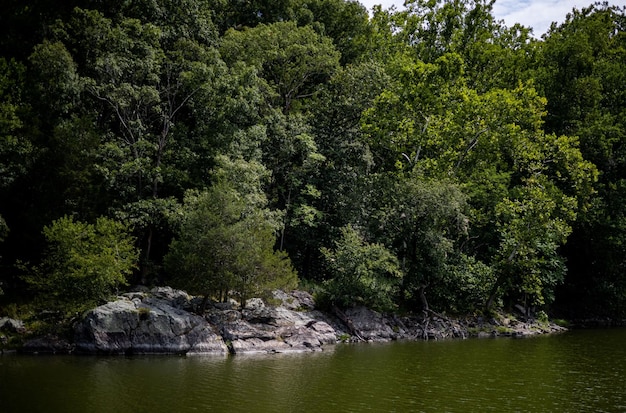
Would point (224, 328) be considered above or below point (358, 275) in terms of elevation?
below

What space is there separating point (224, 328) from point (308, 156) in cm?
1548

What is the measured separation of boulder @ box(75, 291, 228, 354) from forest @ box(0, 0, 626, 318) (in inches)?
51.6

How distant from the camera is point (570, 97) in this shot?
45.7m

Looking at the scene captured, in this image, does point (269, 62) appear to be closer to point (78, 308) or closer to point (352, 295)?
point (352, 295)

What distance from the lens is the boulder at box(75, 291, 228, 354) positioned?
23.7 meters

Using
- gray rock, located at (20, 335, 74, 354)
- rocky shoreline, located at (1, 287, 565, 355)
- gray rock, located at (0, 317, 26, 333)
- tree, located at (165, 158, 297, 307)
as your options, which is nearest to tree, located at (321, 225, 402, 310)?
rocky shoreline, located at (1, 287, 565, 355)

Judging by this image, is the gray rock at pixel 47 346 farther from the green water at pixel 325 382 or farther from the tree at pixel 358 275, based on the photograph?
the tree at pixel 358 275

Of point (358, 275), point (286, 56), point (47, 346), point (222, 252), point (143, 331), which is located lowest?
point (47, 346)

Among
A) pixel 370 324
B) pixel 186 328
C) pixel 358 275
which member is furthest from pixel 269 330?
pixel 370 324

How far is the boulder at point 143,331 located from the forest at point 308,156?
4.30 ft

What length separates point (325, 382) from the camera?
1812cm

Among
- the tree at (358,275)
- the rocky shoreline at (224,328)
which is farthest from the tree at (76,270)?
the tree at (358,275)

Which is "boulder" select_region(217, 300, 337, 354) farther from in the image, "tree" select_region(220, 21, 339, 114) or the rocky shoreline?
"tree" select_region(220, 21, 339, 114)

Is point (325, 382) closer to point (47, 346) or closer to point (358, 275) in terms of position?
point (47, 346)
